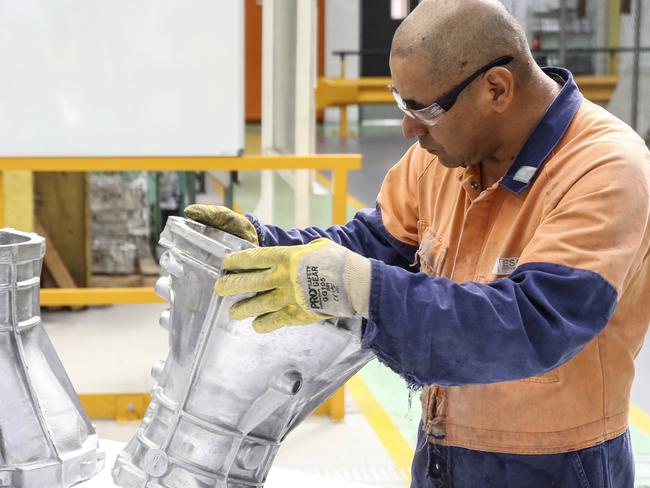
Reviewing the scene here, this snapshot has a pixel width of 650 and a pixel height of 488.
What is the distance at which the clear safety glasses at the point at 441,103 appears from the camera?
76.0 inches

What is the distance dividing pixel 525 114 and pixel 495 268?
0.32m

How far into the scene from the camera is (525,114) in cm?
203

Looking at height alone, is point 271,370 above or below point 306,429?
above

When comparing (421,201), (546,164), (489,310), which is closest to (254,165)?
(421,201)

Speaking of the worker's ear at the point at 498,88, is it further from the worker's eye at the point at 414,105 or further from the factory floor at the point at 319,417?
the factory floor at the point at 319,417

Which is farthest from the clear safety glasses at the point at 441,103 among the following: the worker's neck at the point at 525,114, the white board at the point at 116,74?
the white board at the point at 116,74

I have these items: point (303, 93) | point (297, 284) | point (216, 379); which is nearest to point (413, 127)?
point (297, 284)

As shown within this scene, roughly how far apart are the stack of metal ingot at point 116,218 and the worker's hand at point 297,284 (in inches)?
216

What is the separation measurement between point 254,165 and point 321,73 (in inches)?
655

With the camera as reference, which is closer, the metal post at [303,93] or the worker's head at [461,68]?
the worker's head at [461,68]

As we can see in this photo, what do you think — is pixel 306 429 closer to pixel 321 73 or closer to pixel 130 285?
pixel 130 285

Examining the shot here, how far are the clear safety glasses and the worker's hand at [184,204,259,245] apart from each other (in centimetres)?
45

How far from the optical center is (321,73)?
68.9 ft

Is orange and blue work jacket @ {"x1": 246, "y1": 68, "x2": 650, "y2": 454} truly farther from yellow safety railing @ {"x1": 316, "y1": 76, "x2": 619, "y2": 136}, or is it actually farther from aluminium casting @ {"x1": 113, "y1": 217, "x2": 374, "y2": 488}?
yellow safety railing @ {"x1": 316, "y1": 76, "x2": 619, "y2": 136}
